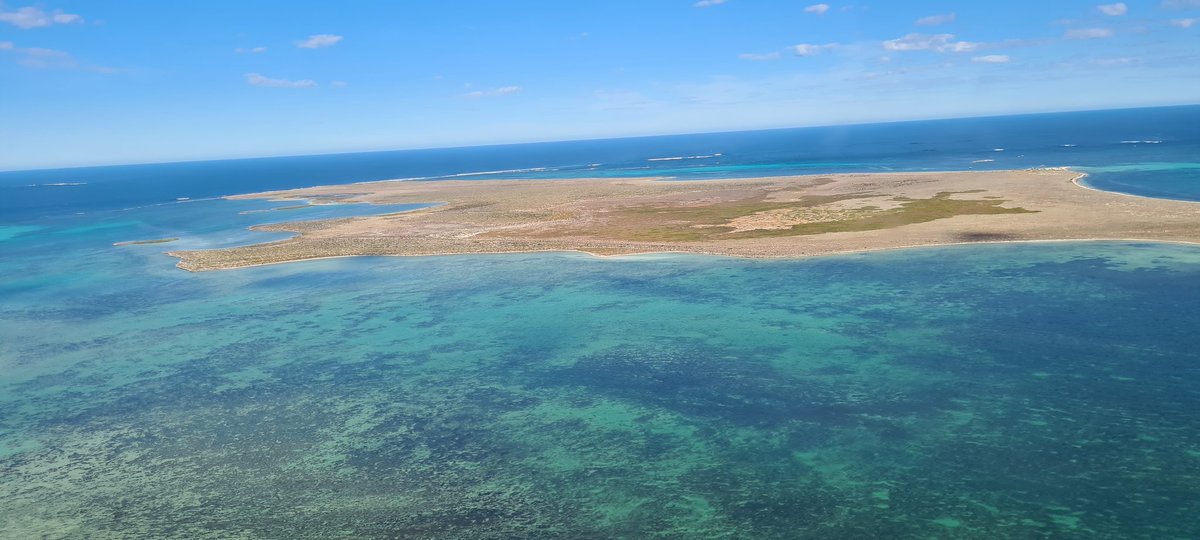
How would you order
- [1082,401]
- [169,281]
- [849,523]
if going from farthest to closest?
[169,281] → [1082,401] → [849,523]

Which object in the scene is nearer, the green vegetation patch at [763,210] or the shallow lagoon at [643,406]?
the shallow lagoon at [643,406]

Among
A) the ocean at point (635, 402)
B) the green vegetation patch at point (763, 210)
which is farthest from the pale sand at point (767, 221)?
the ocean at point (635, 402)

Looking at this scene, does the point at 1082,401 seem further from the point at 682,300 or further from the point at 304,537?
the point at 304,537

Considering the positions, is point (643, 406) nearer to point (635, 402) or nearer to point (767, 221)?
point (635, 402)

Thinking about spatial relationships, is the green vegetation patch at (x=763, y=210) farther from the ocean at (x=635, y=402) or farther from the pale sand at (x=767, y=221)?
the ocean at (x=635, y=402)

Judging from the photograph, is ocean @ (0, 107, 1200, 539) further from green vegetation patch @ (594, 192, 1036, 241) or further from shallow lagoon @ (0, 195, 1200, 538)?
green vegetation patch @ (594, 192, 1036, 241)

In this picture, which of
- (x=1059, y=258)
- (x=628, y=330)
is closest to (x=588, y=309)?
(x=628, y=330)

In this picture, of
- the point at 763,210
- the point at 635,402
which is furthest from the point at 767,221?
the point at 635,402
